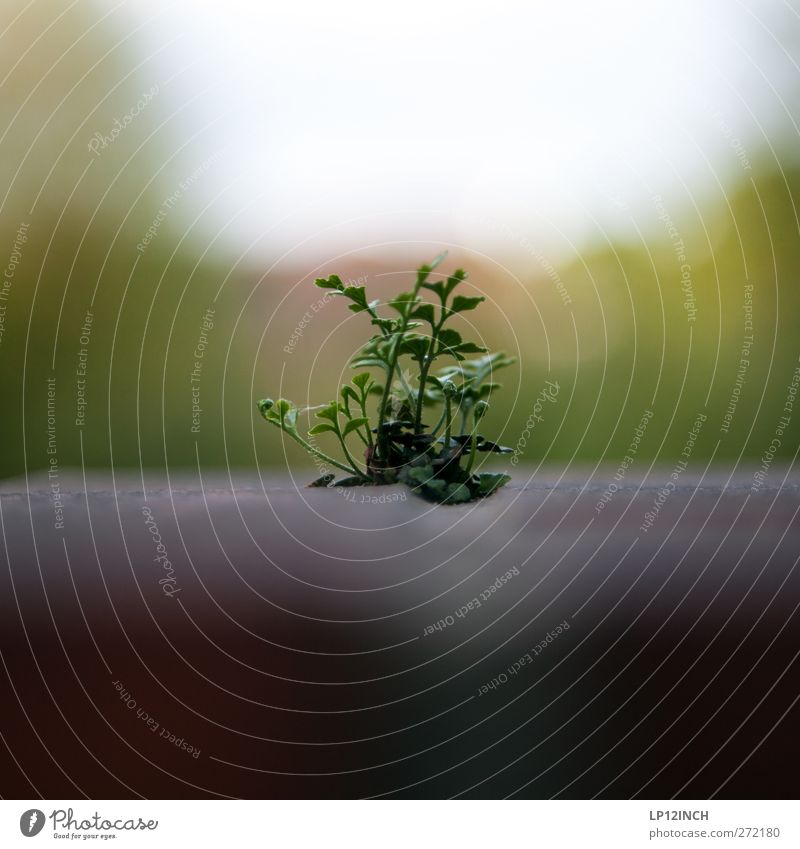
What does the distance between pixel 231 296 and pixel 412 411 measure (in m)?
0.32

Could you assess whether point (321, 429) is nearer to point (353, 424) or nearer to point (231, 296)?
point (353, 424)

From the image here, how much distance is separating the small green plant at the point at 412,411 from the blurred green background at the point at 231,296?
157 mm

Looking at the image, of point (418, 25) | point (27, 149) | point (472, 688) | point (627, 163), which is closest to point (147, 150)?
point (27, 149)

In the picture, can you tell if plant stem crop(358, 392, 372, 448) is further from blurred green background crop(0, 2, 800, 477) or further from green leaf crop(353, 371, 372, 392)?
blurred green background crop(0, 2, 800, 477)

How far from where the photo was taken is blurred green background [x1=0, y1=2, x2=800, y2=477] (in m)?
0.56

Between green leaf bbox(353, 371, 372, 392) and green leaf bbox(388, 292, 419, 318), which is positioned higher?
green leaf bbox(388, 292, 419, 318)

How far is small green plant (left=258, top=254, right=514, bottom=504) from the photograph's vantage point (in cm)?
32

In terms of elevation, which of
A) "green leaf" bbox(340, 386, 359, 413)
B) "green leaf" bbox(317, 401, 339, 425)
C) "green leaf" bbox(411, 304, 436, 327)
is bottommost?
"green leaf" bbox(317, 401, 339, 425)

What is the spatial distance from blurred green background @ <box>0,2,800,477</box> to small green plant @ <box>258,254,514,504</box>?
16 centimetres

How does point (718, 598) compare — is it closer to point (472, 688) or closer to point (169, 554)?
point (472, 688)

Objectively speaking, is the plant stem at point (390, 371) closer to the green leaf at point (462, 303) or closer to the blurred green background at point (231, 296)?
the green leaf at point (462, 303)

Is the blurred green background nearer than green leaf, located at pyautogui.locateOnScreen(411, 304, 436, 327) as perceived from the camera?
No

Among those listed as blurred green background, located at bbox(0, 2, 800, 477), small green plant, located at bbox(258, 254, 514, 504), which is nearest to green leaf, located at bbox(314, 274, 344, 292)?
small green plant, located at bbox(258, 254, 514, 504)

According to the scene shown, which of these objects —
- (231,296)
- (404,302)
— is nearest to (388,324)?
(404,302)
